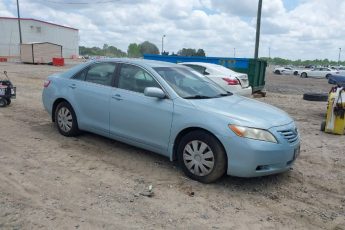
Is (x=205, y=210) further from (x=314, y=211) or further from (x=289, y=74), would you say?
(x=289, y=74)

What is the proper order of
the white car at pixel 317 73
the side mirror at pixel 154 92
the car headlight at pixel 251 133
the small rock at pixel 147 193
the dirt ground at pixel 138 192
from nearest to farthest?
the dirt ground at pixel 138 192, the small rock at pixel 147 193, the car headlight at pixel 251 133, the side mirror at pixel 154 92, the white car at pixel 317 73

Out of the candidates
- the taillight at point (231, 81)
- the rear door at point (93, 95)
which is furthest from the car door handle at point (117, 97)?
the taillight at point (231, 81)

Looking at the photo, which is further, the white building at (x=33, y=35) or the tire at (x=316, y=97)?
the white building at (x=33, y=35)

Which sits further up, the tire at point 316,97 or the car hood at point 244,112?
the car hood at point 244,112

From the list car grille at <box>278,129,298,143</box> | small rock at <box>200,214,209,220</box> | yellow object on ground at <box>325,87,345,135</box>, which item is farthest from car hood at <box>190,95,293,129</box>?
yellow object on ground at <box>325,87,345,135</box>

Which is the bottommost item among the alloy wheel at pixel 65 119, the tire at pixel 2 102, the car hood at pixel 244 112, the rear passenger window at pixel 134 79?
the tire at pixel 2 102

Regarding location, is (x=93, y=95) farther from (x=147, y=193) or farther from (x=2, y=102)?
(x=2, y=102)

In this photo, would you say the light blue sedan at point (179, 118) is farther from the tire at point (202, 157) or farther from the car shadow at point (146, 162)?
the car shadow at point (146, 162)

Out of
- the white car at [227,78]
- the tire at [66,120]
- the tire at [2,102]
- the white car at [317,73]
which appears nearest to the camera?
the tire at [66,120]

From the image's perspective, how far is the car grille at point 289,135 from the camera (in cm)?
493

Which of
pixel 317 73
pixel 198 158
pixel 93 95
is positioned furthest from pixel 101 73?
pixel 317 73

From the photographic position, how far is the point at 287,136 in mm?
4984

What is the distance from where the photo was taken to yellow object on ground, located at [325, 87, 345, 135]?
8.32 meters

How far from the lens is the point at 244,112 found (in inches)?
200
